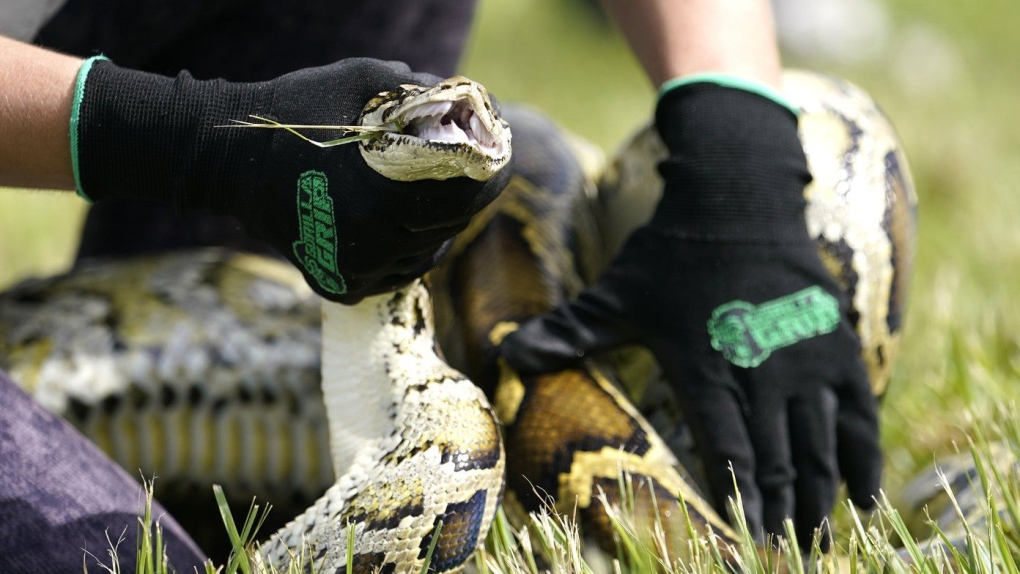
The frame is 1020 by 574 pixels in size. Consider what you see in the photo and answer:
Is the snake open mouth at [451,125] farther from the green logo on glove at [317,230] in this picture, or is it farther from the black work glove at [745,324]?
the black work glove at [745,324]

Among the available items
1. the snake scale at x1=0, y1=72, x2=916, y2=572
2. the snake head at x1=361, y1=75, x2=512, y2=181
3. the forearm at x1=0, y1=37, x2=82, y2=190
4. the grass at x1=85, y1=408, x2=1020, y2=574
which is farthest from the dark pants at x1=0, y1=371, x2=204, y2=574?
the snake head at x1=361, y1=75, x2=512, y2=181

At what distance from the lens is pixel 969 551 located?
6.52ft

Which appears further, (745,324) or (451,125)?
(745,324)

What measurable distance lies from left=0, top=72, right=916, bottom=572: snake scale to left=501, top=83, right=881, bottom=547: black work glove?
0.54ft

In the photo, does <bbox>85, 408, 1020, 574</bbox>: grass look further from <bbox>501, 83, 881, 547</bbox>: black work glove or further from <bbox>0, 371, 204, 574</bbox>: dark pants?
<bbox>501, 83, 881, 547</bbox>: black work glove

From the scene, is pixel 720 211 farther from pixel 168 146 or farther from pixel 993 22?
pixel 993 22

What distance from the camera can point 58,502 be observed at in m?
2.34

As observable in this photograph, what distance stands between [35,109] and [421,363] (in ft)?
3.53

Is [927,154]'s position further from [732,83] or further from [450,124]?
[450,124]

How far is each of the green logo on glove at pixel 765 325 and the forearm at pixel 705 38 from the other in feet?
2.18

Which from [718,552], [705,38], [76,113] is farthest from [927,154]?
[76,113]

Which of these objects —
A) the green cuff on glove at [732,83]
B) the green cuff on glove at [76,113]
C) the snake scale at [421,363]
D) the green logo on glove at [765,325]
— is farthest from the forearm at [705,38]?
the green cuff on glove at [76,113]

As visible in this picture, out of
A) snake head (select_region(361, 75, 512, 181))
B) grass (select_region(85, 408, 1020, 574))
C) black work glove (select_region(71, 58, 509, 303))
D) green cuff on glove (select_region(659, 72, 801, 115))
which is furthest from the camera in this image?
green cuff on glove (select_region(659, 72, 801, 115))

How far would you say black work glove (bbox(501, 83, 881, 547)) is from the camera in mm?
2633
